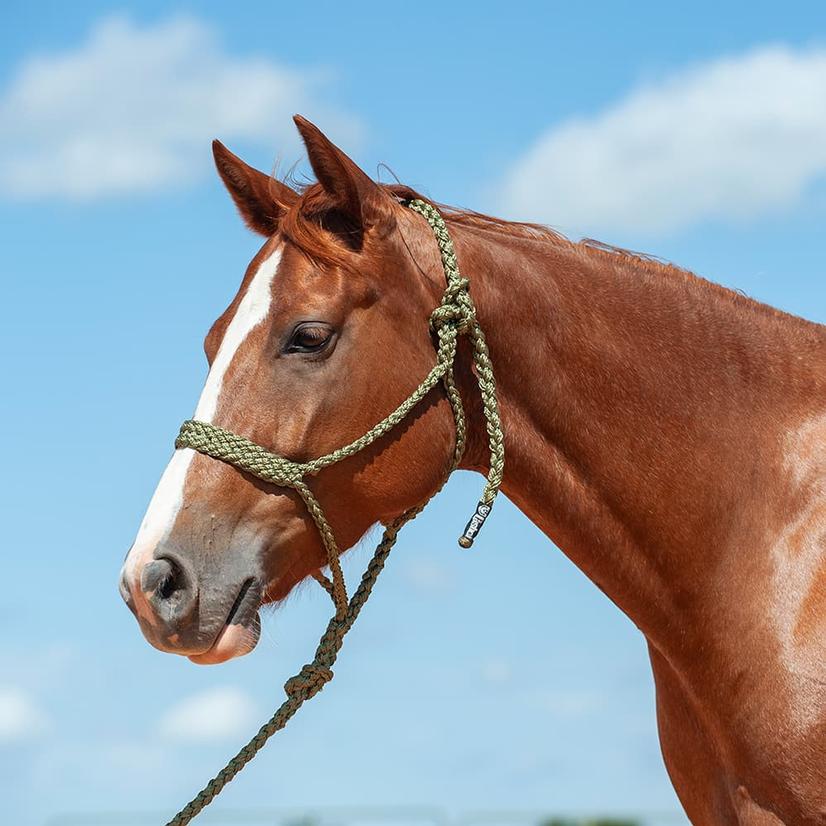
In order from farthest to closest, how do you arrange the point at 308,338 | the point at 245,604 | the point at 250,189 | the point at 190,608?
the point at 250,189 → the point at 308,338 → the point at 245,604 → the point at 190,608

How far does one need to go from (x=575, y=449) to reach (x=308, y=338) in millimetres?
976

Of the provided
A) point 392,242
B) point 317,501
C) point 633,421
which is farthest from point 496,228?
point 317,501

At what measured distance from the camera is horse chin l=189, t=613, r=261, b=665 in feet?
12.6

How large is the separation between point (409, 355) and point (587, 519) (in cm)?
81

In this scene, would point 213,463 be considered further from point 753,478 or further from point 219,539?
point 753,478

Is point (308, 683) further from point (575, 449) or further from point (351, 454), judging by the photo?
point (575, 449)

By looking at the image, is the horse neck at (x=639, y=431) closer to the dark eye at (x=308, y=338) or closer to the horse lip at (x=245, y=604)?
the dark eye at (x=308, y=338)

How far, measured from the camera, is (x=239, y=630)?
3855 millimetres

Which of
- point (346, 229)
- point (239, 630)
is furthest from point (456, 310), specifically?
point (239, 630)

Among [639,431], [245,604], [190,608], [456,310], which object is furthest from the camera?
[639,431]

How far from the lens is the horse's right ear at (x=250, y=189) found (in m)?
4.59

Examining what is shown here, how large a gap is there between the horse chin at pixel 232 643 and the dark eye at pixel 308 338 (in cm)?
83

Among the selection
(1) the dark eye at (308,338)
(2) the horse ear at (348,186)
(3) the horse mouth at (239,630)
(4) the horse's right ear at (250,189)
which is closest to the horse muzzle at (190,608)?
(3) the horse mouth at (239,630)

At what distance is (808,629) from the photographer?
396 cm
